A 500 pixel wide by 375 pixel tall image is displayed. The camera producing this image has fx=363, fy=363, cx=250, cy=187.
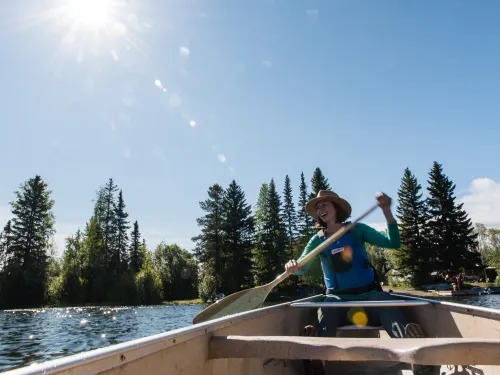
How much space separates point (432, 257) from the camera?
135ft

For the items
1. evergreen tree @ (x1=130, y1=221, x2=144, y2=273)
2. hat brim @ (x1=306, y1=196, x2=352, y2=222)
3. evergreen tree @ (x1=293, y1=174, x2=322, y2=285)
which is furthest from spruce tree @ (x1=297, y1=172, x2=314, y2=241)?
hat brim @ (x1=306, y1=196, x2=352, y2=222)

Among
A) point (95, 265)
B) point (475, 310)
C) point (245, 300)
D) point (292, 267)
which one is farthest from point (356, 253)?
point (95, 265)

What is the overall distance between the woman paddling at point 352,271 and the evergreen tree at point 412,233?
4001 centimetres

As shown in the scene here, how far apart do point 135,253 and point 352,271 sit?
5258 cm

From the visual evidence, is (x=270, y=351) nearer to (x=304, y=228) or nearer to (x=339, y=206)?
(x=339, y=206)

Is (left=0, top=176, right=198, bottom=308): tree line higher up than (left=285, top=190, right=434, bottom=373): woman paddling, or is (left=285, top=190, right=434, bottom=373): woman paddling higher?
(left=0, top=176, right=198, bottom=308): tree line

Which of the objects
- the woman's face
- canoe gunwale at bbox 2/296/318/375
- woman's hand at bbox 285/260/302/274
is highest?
the woman's face

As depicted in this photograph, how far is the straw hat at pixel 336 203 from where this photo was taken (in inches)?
163

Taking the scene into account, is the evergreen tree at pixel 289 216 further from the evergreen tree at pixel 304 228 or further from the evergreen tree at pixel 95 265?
the evergreen tree at pixel 95 265

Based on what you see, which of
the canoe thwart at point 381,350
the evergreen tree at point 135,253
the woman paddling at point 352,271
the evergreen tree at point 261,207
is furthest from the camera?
A: the evergreen tree at point 135,253

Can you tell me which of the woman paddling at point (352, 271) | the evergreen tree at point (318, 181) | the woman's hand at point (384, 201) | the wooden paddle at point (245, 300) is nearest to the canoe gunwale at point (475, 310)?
the woman paddling at point (352, 271)

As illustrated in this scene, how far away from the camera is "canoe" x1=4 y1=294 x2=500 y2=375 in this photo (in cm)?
133

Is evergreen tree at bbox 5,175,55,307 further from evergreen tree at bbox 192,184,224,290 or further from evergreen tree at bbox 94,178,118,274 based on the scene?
evergreen tree at bbox 192,184,224,290

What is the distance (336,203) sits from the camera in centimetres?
427
